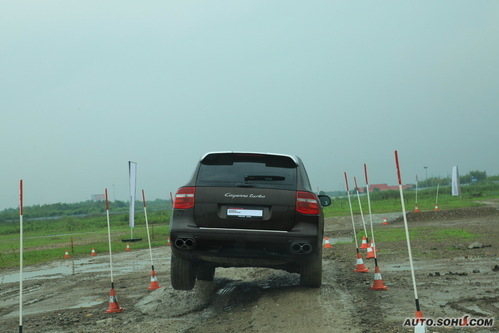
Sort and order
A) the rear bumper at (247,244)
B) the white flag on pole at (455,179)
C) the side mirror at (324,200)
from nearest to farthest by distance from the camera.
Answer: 1. the rear bumper at (247,244)
2. the side mirror at (324,200)
3. the white flag on pole at (455,179)

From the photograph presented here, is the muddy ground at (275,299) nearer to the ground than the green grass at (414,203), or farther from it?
farther from it

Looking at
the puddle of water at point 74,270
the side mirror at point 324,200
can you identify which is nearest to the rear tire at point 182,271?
the side mirror at point 324,200

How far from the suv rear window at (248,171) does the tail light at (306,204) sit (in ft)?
0.53

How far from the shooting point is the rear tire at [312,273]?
7699mm

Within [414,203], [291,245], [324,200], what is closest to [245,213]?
[291,245]

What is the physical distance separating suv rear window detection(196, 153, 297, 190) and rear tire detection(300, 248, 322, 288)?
51.4 inches

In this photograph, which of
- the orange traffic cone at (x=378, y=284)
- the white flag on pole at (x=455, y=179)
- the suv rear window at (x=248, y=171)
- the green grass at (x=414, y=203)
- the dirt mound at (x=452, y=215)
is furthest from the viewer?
the green grass at (x=414, y=203)

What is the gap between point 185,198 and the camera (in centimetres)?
710

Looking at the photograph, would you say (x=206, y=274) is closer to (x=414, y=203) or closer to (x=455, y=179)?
(x=455, y=179)

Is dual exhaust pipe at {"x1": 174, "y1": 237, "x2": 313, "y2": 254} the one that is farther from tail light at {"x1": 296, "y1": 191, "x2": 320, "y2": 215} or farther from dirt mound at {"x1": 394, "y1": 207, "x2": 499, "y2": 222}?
dirt mound at {"x1": 394, "y1": 207, "x2": 499, "y2": 222}

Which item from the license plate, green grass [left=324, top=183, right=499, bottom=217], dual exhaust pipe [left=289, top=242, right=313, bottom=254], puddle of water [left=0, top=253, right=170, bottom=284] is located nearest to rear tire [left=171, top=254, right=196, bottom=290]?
the license plate

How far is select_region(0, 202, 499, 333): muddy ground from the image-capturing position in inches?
246

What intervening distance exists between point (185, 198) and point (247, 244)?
105 centimetres

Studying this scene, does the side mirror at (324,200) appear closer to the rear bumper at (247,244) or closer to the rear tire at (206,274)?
the rear bumper at (247,244)
